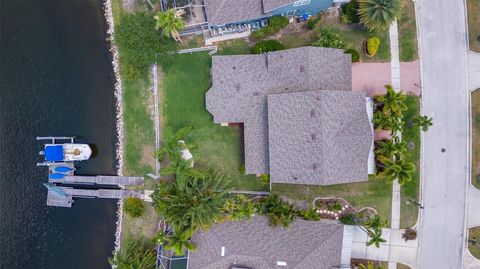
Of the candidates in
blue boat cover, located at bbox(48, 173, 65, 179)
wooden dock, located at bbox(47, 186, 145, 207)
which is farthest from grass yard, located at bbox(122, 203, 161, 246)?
blue boat cover, located at bbox(48, 173, 65, 179)

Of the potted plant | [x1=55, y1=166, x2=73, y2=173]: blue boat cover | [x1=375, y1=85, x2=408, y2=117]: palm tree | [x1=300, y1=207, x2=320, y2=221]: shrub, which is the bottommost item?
[x1=300, y1=207, x2=320, y2=221]: shrub

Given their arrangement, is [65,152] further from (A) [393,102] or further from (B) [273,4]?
(A) [393,102]

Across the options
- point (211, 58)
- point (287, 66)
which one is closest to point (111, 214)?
point (211, 58)

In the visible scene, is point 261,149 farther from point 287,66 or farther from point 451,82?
point 451,82

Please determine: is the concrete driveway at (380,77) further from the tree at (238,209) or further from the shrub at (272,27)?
the tree at (238,209)

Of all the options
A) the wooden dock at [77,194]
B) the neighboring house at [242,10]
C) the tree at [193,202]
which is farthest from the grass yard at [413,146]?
the wooden dock at [77,194]

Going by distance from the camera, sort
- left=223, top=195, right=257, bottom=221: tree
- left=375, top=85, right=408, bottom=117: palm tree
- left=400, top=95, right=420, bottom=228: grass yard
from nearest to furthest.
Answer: left=375, top=85, right=408, bottom=117: palm tree < left=223, top=195, right=257, bottom=221: tree < left=400, top=95, right=420, bottom=228: grass yard

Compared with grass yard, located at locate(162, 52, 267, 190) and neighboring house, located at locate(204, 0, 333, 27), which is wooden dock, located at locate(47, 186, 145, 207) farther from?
neighboring house, located at locate(204, 0, 333, 27)
